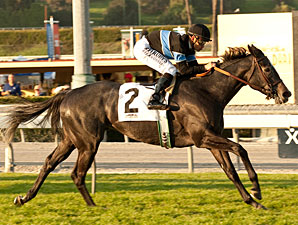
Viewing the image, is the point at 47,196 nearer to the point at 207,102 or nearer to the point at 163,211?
the point at 163,211

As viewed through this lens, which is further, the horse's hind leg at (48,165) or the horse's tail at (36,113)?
the horse's tail at (36,113)

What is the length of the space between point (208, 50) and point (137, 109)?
1711 cm

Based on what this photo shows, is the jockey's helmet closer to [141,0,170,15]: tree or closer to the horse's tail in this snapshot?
Answer: the horse's tail

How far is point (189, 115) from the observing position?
250 inches

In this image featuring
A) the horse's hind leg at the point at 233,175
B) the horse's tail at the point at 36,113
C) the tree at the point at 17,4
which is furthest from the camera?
the tree at the point at 17,4

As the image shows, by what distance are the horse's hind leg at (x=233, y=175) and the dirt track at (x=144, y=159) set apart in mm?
3227

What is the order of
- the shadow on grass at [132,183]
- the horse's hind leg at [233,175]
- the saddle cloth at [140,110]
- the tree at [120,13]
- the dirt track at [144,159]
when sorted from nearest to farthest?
the horse's hind leg at [233,175], the saddle cloth at [140,110], the shadow on grass at [132,183], the dirt track at [144,159], the tree at [120,13]

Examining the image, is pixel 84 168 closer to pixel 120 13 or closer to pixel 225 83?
pixel 225 83

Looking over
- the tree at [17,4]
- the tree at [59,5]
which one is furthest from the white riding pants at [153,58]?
the tree at [59,5]

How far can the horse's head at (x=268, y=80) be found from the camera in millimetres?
6270

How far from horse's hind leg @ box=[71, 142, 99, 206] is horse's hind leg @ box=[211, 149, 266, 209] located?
52.0 inches

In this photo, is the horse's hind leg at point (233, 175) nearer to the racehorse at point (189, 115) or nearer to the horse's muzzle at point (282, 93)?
the racehorse at point (189, 115)

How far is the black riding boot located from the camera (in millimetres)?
6367

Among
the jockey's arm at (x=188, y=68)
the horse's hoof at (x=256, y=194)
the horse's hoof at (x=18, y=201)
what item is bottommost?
the horse's hoof at (x=18, y=201)
